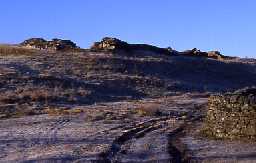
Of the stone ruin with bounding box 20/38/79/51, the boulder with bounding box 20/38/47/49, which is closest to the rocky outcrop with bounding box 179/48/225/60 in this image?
the stone ruin with bounding box 20/38/79/51

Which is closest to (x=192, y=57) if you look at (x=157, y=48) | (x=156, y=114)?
(x=157, y=48)

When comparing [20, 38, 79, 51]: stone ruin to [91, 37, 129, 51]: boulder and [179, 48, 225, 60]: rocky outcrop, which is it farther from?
[179, 48, 225, 60]: rocky outcrop

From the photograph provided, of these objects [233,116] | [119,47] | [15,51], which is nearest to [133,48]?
[119,47]

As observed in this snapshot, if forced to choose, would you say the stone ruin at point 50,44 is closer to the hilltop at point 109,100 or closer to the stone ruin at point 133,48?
the hilltop at point 109,100

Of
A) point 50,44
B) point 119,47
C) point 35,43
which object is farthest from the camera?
point 35,43

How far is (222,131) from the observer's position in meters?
25.3

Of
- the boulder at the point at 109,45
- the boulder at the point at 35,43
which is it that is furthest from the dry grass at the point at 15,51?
the boulder at the point at 109,45

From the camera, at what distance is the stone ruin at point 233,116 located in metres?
23.8

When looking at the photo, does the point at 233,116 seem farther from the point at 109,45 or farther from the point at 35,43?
the point at 35,43

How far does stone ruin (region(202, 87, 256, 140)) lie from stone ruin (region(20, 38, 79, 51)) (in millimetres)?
51764

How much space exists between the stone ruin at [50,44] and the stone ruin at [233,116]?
51764 millimetres

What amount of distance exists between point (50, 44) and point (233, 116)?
57522 millimetres

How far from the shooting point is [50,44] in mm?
80500

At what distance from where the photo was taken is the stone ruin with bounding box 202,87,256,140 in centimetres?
2375
